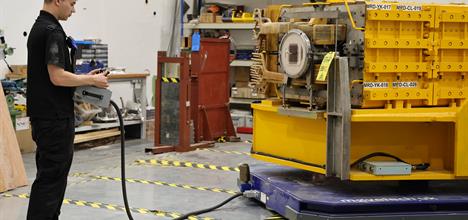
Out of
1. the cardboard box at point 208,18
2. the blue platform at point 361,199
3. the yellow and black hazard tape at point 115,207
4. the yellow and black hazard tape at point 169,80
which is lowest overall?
the yellow and black hazard tape at point 115,207

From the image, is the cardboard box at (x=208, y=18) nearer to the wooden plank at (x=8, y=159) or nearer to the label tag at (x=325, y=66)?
the wooden plank at (x=8, y=159)

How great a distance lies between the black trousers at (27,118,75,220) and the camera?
4.99 metres

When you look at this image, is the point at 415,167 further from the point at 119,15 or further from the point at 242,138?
the point at 119,15

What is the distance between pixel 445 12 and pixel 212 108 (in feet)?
18.4

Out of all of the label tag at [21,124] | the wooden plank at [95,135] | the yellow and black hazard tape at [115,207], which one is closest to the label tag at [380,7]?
the yellow and black hazard tape at [115,207]

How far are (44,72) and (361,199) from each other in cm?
278

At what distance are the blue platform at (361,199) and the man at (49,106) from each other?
1.97 m

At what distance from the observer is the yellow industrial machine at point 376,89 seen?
5.77 meters

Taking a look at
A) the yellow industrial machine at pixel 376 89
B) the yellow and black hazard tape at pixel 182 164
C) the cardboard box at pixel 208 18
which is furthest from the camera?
the cardboard box at pixel 208 18

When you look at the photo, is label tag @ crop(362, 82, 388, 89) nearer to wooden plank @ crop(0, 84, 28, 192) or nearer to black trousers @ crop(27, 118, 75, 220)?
black trousers @ crop(27, 118, 75, 220)

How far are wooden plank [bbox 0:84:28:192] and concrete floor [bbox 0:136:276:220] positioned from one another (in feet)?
0.40

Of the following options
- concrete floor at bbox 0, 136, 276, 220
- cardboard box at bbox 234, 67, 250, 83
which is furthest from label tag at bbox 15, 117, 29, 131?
cardboard box at bbox 234, 67, 250, 83

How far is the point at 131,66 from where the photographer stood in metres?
12.8

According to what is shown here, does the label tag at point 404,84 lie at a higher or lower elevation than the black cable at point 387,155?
higher
